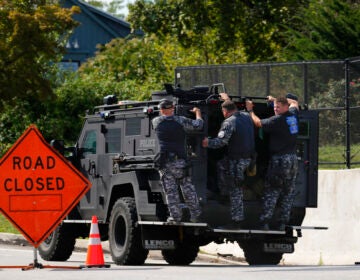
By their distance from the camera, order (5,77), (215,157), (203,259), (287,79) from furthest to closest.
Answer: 1. (5,77)
2. (287,79)
3. (203,259)
4. (215,157)

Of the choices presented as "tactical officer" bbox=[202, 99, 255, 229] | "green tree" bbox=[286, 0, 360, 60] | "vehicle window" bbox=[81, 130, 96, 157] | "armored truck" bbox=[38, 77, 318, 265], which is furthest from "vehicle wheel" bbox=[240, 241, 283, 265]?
"green tree" bbox=[286, 0, 360, 60]

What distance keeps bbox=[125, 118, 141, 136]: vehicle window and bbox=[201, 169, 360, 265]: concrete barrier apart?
12.3 feet

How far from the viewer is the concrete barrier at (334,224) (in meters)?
17.1

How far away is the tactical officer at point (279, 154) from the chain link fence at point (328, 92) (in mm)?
3245

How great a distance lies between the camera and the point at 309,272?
41.5 ft

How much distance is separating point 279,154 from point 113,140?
2485 mm

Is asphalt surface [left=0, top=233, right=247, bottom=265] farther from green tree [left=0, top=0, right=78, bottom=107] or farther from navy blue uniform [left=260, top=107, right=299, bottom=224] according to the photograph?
green tree [left=0, top=0, right=78, bottom=107]

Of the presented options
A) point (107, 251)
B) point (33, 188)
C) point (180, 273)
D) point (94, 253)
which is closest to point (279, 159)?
point (94, 253)

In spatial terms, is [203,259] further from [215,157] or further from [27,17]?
[27,17]

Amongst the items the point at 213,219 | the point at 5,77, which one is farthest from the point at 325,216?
the point at 5,77

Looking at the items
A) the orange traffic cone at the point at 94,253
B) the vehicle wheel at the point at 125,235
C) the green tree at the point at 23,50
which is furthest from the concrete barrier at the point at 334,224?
the green tree at the point at 23,50

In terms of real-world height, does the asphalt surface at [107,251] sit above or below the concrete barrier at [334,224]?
below

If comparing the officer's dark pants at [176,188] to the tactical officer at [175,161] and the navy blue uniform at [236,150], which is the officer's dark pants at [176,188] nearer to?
the tactical officer at [175,161]

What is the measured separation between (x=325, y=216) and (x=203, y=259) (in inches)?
92.6
